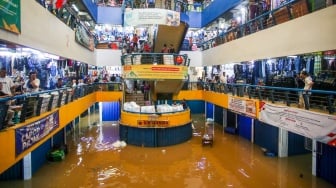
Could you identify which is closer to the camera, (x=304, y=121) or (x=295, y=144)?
(x=304, y=121)

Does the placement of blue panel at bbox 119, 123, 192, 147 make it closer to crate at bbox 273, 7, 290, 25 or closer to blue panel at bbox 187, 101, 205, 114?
crate at bbox 273, 7, 290, 25

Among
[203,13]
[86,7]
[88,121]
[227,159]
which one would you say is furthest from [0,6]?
[203,13]

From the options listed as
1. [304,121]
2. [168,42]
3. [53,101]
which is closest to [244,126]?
[168,42]

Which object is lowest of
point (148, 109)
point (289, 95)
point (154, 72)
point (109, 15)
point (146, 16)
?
point (148, 109)

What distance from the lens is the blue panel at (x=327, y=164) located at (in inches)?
403

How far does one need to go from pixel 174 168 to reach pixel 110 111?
12766 mm

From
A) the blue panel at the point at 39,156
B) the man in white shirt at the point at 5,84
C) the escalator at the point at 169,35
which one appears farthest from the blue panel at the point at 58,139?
the escalator at the point at 169,35

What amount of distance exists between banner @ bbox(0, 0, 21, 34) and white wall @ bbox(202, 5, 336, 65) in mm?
9616

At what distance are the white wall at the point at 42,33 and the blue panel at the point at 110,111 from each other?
25.8 ft

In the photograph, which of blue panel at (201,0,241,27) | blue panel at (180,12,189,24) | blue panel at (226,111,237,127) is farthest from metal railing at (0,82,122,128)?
blue panel at (201,0,241,27)

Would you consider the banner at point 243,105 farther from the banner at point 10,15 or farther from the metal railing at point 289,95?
the banner at point 10,15

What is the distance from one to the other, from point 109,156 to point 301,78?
9538mm

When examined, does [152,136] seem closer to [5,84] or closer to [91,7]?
[5,84]

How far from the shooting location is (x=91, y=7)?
22.5 metres
